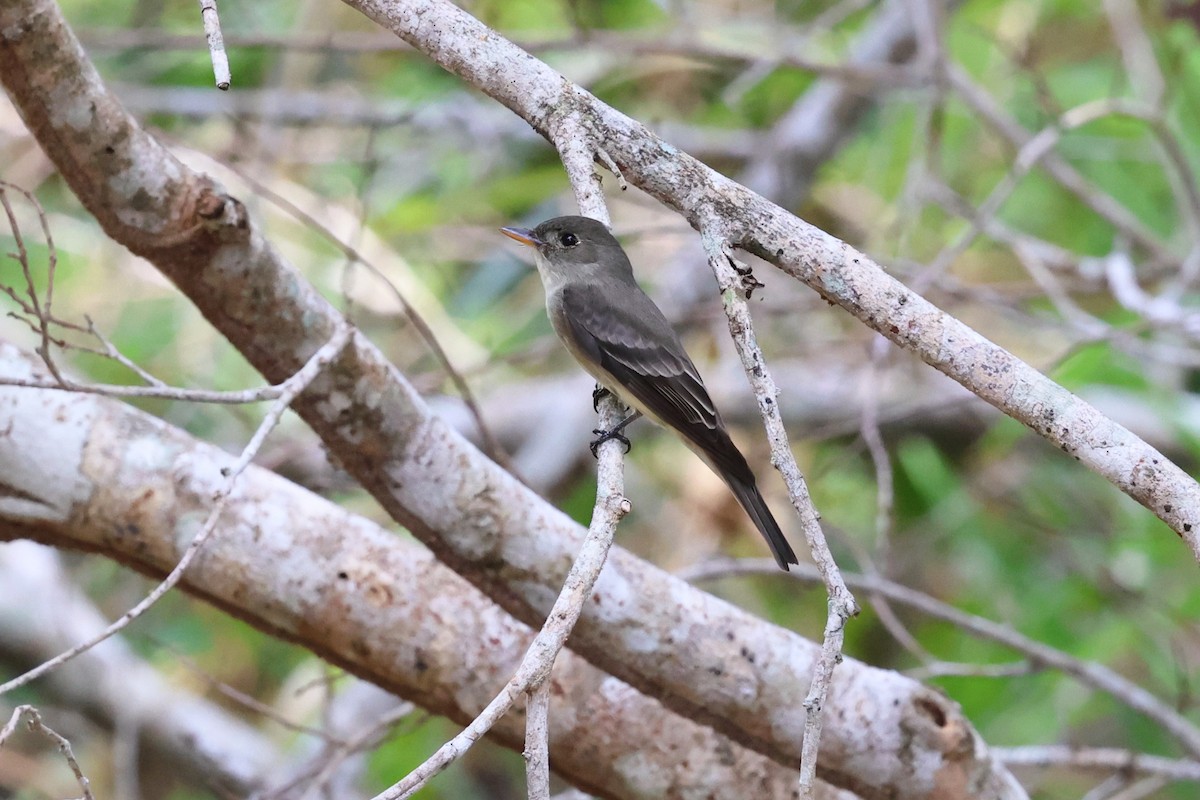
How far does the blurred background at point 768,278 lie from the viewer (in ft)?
17.3

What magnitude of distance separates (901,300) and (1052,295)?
3170 mm

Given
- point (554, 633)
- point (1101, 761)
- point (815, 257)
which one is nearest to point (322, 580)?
point (554, 633)

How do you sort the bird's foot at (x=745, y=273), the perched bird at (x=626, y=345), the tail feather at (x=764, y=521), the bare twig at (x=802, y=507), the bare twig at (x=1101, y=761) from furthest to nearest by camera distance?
the bare twig at (x=1101, y=761) < the perched bird at (x=626, y=345) < the tail feather at (x=764, y=521) < the bird's foot at (x=745, y=273) < the bare twig at (x=802, y=507)

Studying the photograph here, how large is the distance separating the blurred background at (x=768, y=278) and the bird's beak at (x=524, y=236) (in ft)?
3.71

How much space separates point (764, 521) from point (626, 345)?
0.70 metres

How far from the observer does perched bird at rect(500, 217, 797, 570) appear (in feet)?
11.7

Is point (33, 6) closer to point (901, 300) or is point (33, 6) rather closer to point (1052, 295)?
point (901, 300)

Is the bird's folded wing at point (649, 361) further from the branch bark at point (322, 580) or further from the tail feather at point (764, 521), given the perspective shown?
the branch bark at point (322, 580)

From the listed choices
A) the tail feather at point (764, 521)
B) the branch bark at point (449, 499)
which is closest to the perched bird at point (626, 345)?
the tail feather at point (764, 521)

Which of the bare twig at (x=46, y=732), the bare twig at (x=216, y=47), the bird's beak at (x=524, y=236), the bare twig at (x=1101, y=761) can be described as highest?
the bird's beak at (x=524, y=236)

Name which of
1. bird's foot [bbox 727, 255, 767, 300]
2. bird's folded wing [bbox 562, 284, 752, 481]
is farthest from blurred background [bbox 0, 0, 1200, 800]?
bird's foot [bbox 727, 255, 767, 300]

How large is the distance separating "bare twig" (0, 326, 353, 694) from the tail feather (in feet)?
3.77

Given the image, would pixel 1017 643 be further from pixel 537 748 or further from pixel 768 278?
pixel 768 278

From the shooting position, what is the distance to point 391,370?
10.1 ft
